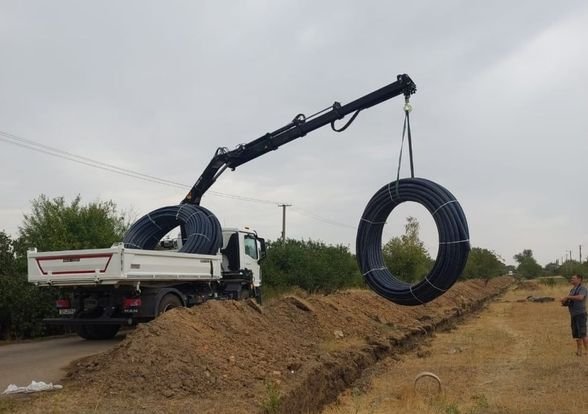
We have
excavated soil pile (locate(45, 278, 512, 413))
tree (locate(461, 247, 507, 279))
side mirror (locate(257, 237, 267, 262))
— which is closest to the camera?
excavated soil pile (locate(45, 278, 512, 413))

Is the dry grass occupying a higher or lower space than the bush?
lower

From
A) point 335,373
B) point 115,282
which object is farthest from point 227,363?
point 115,282

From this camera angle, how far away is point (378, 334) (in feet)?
54.6

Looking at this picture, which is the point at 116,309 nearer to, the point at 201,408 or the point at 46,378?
the point at 46,378

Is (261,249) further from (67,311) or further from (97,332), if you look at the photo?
(67,311)

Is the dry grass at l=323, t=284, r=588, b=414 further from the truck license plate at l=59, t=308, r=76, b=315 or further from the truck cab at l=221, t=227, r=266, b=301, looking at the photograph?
the truck license plate at l=59, t=308, r=76, b=315

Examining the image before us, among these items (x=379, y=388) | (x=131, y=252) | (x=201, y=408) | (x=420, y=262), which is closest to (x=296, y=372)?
(x=379, y=388)

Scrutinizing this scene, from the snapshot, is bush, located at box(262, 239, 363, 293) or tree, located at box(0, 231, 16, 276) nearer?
tree, located at box(0, 231, 16, 276)

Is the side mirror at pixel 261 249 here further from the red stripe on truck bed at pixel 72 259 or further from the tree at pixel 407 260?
the tree at pixel 407 260

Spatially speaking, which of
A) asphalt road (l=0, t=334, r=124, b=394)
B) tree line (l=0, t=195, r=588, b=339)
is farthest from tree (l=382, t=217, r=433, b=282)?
asphalt road (l=0, t=334, r=124, b=394)

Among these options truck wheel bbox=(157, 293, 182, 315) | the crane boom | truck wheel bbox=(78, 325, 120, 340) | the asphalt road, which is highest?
the crane boom

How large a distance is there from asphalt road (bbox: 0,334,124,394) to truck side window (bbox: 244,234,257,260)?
4.66 m

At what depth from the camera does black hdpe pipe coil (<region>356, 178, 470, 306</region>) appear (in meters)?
9.37

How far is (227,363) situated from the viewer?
9484 millimetres
